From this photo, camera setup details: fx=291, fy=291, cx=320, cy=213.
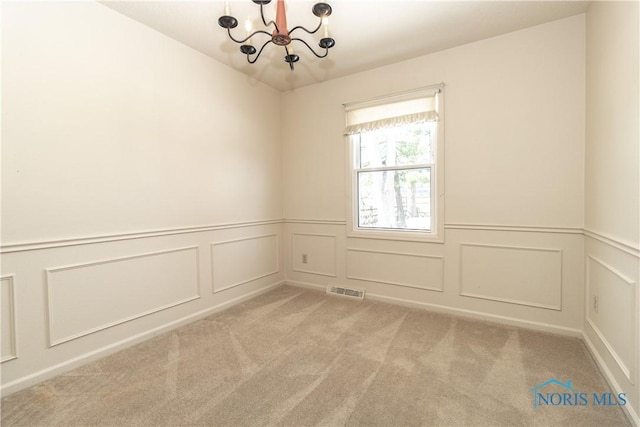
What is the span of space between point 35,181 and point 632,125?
11.7 ft

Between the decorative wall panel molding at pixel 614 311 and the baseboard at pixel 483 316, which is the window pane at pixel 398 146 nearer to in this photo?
the baseboard at pixel 483 316

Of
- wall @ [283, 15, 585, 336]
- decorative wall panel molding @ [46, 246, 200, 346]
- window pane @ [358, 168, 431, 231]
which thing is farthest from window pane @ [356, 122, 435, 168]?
decorative wall panel molding @ [46, 246, 200, 346]

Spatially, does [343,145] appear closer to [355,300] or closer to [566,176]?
[355,300]

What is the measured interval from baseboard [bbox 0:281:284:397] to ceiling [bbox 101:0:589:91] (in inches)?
103

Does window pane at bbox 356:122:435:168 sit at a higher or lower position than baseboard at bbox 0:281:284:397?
higher

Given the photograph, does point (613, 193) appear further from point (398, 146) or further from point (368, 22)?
point (368, 22)

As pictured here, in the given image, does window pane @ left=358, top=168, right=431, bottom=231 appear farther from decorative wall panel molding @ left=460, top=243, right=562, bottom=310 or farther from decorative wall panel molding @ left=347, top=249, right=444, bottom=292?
decorative wall panel molding @ left=460, top=243, right=562, bottom=310

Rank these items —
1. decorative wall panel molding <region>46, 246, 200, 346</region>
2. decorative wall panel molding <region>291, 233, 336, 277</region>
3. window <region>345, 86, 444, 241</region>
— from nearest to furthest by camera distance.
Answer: decorative wall panel molding <region>46, 246, 200, 346</region>, window <region>345, 86, 444, 241</region>, decorative wall panel molding <region>291, 233, 336, 277</region>

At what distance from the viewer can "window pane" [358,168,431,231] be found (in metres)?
3.13

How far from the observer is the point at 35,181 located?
1.90m

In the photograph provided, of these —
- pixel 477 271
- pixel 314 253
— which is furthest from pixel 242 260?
pixel 477 271

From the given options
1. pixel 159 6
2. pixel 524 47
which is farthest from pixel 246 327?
pixel 524 47

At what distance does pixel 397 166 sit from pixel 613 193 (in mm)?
1773

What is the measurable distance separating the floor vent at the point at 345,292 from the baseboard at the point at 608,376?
6.41 ft
